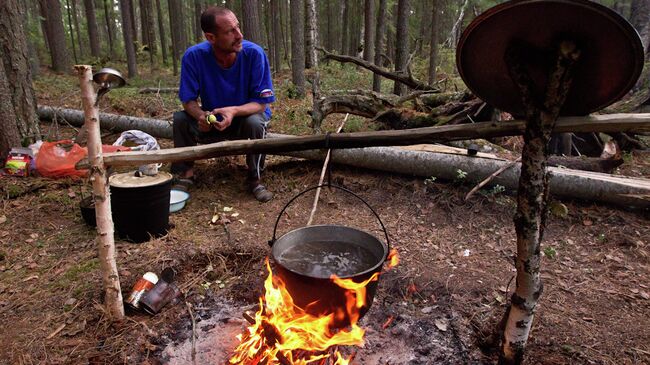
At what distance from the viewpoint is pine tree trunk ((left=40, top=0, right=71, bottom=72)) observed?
15.5 m

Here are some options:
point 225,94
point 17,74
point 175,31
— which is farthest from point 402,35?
point 175,31

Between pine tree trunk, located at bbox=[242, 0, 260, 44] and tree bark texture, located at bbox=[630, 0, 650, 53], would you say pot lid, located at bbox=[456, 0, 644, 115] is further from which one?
tree bark texture, located at bbox=[630, 0, 650, 53]

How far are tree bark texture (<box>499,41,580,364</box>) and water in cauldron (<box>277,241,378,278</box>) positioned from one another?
2.78ft

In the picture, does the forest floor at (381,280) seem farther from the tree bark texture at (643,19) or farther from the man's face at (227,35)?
the tree bark texture at (643,19)

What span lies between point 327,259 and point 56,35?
19.0 m

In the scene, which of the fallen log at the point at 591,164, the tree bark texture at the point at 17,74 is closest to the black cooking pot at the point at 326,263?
the fallen log at the point at 591,164

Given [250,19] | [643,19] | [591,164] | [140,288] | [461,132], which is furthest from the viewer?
[250,19]

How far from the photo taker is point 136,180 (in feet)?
11.7

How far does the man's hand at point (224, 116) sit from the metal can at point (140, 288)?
6.03ft

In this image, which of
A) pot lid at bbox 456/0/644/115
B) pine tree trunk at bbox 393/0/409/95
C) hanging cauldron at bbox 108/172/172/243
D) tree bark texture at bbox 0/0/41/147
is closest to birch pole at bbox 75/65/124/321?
hanging cauldron at bbox 108/172/172/243

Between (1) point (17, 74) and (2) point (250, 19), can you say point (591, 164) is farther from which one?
(2) point (250, 19)

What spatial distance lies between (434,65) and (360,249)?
453 inches

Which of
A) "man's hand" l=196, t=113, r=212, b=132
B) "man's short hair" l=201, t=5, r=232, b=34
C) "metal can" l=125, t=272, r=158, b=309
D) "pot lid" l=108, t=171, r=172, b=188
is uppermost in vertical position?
"man's short hair" l=201, t=5, r=232, b=34

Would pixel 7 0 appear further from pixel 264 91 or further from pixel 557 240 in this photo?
pixel 557 240
